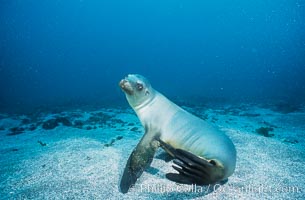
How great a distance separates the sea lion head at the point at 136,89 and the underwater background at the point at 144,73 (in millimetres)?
1156

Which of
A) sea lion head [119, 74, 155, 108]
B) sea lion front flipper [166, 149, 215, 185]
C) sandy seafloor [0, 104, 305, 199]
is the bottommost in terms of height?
sandy seafloor [0, 104, 305, 199]

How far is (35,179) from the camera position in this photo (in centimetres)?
379

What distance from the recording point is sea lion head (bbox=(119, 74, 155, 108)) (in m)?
3.90

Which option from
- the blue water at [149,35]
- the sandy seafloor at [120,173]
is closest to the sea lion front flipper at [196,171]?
the sandy seafloor at [120,173]

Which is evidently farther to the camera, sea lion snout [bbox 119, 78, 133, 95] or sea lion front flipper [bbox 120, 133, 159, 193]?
sea lion snout [bbox 119, 78, 133, 95]

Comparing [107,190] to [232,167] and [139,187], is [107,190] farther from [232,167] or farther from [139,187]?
[232,167]

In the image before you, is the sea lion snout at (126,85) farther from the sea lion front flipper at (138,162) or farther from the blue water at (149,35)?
the blue water at (149,35)

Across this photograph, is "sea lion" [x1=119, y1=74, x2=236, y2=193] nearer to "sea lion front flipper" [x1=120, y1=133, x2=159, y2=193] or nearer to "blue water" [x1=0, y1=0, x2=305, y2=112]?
"sea lion front flipper" [x1=120, y1=133, x2=159, y2=193]

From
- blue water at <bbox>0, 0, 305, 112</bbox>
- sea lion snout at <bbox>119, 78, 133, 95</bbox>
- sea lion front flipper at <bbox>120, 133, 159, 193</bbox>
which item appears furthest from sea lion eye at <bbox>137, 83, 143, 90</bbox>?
blue water at <bbox>0, 0, 305, 112</bbox>

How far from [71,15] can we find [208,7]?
86515mm

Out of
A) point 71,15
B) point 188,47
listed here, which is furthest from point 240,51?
point 71,15

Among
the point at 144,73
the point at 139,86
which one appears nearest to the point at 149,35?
the point at 144,73

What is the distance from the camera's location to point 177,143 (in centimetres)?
354

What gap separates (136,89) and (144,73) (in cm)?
8677
